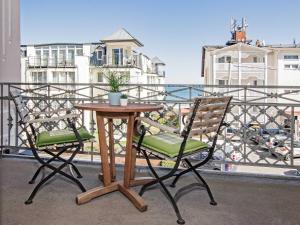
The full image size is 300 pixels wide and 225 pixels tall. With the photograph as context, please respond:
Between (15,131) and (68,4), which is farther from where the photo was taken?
(68,4)

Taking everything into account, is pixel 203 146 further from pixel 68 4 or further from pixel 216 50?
pixel 216 50

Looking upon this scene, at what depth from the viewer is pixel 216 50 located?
39.1ft

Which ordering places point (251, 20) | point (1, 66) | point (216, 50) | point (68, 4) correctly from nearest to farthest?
point (1, 66)
point (68, 4)
point (251, 20)
point (216, 50)

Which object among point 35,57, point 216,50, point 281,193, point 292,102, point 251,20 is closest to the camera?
point 281,193

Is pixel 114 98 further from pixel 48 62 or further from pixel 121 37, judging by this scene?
pixel 48 62

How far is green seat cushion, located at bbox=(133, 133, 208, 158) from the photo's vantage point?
2166 millimetres

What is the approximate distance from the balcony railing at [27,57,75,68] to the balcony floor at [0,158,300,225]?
37.9 ft

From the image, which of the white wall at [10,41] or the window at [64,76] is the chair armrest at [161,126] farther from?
the window at [64,76]

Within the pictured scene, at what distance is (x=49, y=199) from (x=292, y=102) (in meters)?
2.26

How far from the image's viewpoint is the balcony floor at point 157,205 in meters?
2.06

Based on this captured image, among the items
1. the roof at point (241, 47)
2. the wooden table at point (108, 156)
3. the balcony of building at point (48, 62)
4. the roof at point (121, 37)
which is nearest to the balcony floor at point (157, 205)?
the wooden table at point (108, 156)

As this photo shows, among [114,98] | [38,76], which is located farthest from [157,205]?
[38,76]

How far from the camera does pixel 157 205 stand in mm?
2307

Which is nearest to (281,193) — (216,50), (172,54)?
(172,54)
